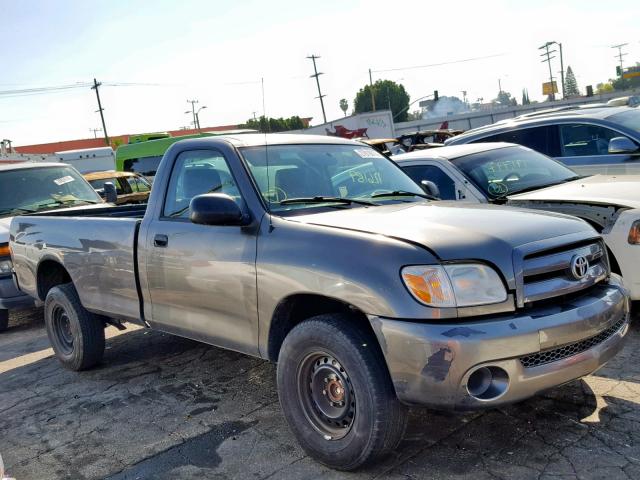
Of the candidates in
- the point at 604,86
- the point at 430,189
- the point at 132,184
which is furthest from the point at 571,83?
the point at 430,189

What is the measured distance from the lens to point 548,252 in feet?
10.7

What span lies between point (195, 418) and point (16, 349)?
355 centimetres

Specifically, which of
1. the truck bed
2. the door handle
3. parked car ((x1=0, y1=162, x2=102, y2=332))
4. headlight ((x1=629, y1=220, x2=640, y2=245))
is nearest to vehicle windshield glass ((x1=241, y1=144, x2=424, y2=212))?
the door handle

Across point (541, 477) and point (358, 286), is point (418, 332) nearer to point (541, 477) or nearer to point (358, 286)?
point (358, 286)

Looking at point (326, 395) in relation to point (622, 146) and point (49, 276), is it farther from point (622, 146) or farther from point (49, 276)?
point (622, 146)

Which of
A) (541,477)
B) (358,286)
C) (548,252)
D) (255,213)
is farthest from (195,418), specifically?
(548,252)

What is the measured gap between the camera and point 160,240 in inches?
173

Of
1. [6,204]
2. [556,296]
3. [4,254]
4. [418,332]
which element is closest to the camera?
[418,332]

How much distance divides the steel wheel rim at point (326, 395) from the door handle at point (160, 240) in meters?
1.43

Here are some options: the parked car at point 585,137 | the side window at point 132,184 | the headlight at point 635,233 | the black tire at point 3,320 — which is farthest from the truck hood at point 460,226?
the side window at point 132,184

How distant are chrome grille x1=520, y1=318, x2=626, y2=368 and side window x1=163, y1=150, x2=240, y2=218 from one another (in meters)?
2.03

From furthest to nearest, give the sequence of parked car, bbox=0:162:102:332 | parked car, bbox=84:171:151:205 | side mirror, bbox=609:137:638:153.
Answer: parked car, bbox=84:171:151:205
parked car, bbox=0:162:102:332
side mirror, bbox=609:137:638:153

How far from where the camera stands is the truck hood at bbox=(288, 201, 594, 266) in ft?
10.2

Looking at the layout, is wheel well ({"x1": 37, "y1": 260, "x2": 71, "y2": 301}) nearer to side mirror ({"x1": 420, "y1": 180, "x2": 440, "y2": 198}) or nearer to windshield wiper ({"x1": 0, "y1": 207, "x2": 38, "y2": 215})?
windshield wiper ({"x1": 0, "y1": 207, "x2": 38, "y2": 215})
